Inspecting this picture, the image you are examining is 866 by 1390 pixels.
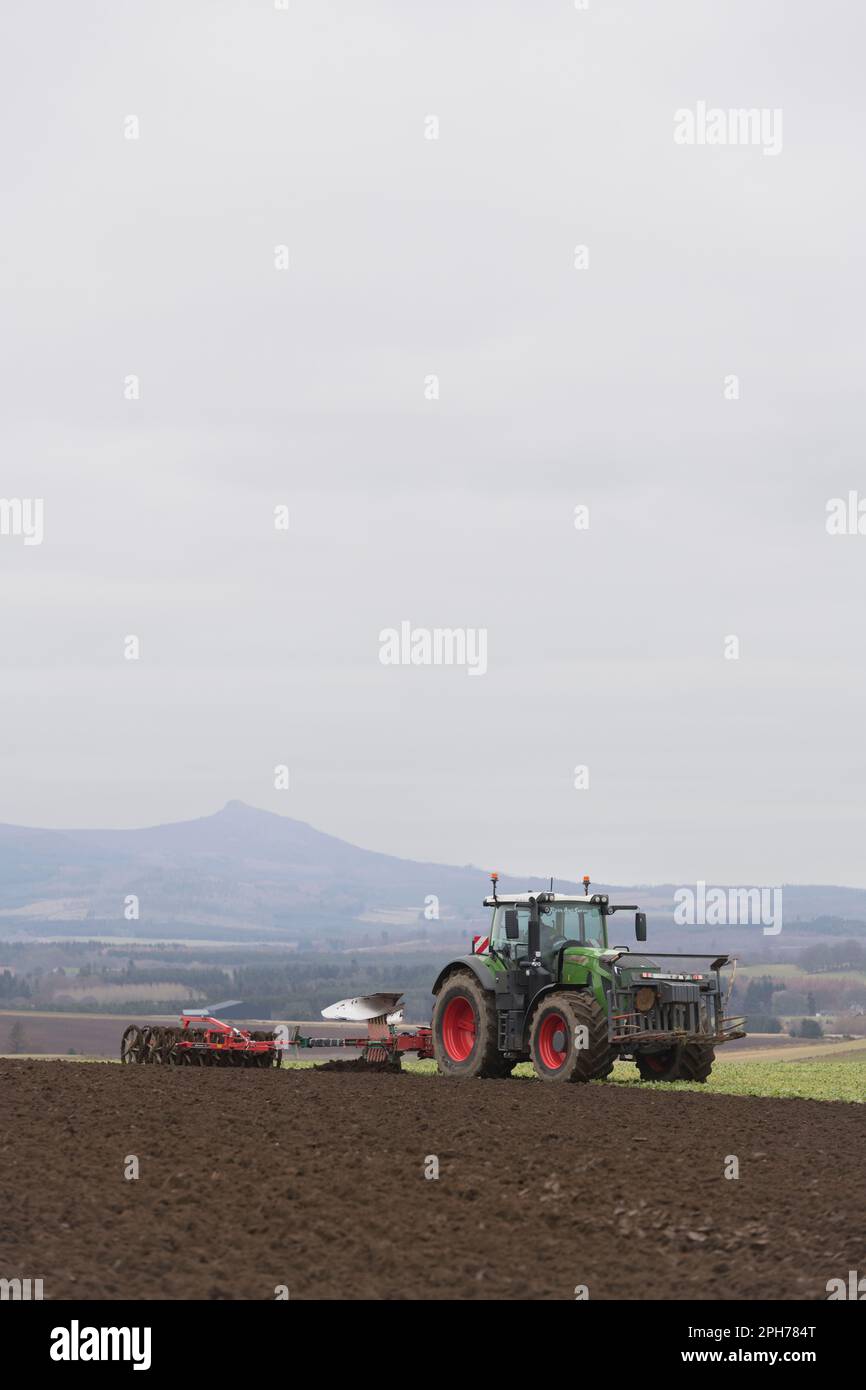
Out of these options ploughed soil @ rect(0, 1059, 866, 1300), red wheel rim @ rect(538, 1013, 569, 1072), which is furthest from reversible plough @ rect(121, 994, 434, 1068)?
ploughed soil @ rect(0, 1059, 866, 1300)

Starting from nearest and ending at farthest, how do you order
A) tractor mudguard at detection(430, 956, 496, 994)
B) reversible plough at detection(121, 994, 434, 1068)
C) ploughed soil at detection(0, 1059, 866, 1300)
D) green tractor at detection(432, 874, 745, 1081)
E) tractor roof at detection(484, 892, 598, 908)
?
ploughed soil at detection(0, 1059, 866, 1300) < green tractor at detection(432, 874, 745, 1081) < tractor mudguard at detection(430, 956, 496, 994) < tractor roof at detection(484, 892, 598, 908) < reversible plough at detection(121, 994, 434, 1068)

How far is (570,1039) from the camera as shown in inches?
824

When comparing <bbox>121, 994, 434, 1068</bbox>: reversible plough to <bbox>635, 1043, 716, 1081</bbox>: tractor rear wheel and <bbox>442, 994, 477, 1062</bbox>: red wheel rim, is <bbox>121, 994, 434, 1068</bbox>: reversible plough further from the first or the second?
<bbox>635, 1043, 716, 1081</bbox>: tractor rear wheel

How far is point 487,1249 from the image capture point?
35.3 ft

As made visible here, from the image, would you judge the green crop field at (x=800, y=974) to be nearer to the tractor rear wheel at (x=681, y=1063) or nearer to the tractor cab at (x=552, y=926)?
the tractor rear wheel at (x=681, y=1063)

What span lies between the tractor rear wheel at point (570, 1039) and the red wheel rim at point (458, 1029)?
1.93 meters

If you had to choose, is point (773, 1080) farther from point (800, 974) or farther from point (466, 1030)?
point (800, 974)

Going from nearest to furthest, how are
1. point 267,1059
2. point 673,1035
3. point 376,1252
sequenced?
point 376,1252
point 673,1035
point 267,1059

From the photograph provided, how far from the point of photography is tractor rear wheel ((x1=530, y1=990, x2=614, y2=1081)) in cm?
2077

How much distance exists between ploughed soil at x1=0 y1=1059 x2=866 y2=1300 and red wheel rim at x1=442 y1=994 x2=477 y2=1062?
523 cm
